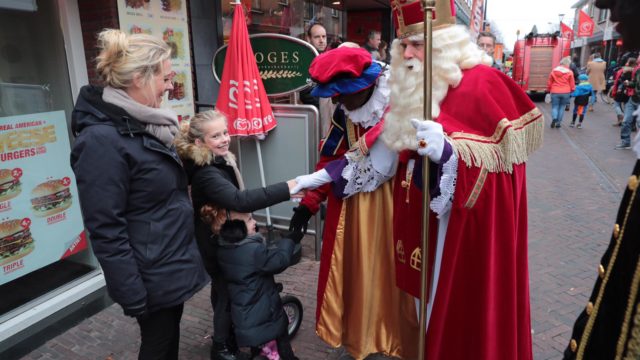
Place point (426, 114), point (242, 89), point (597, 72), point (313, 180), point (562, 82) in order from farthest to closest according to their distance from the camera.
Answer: point (597, 72), point (562, 82), point (242, 89), point (313, 180), point (426, 114)

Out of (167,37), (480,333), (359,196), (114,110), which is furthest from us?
(167,37)

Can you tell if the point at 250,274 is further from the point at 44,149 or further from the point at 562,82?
the point at 562,82

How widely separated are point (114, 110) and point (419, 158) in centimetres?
146

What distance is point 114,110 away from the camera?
1.94m

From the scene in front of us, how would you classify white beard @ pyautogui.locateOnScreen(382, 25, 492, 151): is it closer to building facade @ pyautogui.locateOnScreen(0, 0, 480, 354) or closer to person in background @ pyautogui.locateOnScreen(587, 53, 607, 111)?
building facade @ pyautogui.locateOnScreen(0, 0, 480, 354)

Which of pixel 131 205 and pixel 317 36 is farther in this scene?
pixel 317 36

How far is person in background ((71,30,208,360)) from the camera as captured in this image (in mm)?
1865

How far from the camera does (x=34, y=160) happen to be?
349 cm

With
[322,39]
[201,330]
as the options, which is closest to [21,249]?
[201,330]

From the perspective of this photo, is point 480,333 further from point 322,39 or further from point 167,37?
point 322,39

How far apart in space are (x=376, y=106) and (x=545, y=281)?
2739 mm

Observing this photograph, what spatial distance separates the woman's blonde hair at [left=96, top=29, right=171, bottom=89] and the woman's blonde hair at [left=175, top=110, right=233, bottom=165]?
0.53 m

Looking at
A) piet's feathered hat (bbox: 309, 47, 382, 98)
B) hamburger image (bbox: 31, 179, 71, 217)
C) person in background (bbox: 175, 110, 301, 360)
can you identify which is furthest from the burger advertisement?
piet's feathered hat (bbox: 309, 47, 382, 98)

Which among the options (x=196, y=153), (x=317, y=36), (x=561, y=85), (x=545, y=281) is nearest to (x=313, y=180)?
(x=196, y=153)
